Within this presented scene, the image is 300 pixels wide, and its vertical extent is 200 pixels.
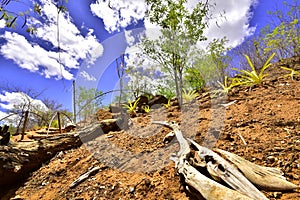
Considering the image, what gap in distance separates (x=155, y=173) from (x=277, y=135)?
1.12m

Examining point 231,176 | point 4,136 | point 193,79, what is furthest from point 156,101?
point 231,176

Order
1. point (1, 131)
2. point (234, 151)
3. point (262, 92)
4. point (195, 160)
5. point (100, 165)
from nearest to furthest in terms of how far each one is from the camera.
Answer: point (195, 160)
point (234, 151)
point (100, 165)
point (1, 131)
point (262, 92)

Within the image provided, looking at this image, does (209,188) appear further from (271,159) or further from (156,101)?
(156,101)

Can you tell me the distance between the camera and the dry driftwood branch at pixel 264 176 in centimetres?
119

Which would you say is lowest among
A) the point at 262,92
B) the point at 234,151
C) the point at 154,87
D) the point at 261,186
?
Answer: the point at 261,186

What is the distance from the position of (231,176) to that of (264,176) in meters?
0.20

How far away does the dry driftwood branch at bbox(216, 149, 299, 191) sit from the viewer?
1.19 metres

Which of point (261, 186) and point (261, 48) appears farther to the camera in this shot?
point (261, 48)

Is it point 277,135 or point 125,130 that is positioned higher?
point 125,130

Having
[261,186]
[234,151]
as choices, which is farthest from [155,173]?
[261,186]

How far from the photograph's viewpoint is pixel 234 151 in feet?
5.65

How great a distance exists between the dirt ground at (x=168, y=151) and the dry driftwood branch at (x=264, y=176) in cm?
4

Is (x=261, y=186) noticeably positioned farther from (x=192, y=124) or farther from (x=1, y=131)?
(x=1, y=131)

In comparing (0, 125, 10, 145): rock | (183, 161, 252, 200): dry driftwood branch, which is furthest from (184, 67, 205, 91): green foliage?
(183, 161, 252, 200): dry driftwood branch
